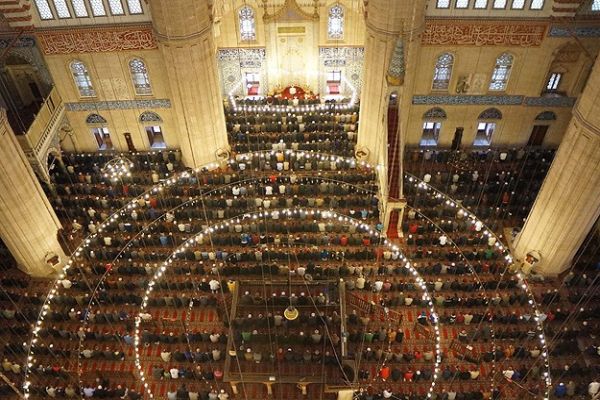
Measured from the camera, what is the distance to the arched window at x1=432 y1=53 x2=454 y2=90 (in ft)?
71.3

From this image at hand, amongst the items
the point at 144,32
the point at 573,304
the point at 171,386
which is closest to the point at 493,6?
the point at 573,304

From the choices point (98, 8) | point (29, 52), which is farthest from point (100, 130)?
point (98, 8)

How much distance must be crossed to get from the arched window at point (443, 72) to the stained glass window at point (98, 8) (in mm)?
12667

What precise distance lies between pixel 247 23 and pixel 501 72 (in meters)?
11.2

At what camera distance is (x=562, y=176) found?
1742 cm

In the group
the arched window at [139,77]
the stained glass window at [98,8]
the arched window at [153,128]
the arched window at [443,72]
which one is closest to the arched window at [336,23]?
the arched window at [443,72]

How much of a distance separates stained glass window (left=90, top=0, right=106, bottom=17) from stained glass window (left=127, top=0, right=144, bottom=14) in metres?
0.98

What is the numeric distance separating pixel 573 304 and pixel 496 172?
6.60 m

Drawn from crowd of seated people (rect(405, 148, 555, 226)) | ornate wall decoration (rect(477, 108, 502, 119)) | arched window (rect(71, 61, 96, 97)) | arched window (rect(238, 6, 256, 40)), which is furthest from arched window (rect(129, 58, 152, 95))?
ornate wall decoration (rect(477, 108, 502, 119))

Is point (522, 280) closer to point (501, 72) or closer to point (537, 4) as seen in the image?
point (501, 72)

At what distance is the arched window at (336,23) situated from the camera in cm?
2497

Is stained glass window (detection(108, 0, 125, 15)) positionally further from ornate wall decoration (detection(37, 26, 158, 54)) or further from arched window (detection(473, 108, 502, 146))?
arched window (detection(473, 108, 502, 146))

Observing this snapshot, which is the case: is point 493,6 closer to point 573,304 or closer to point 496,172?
point 496,172

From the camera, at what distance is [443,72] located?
2219 cm
